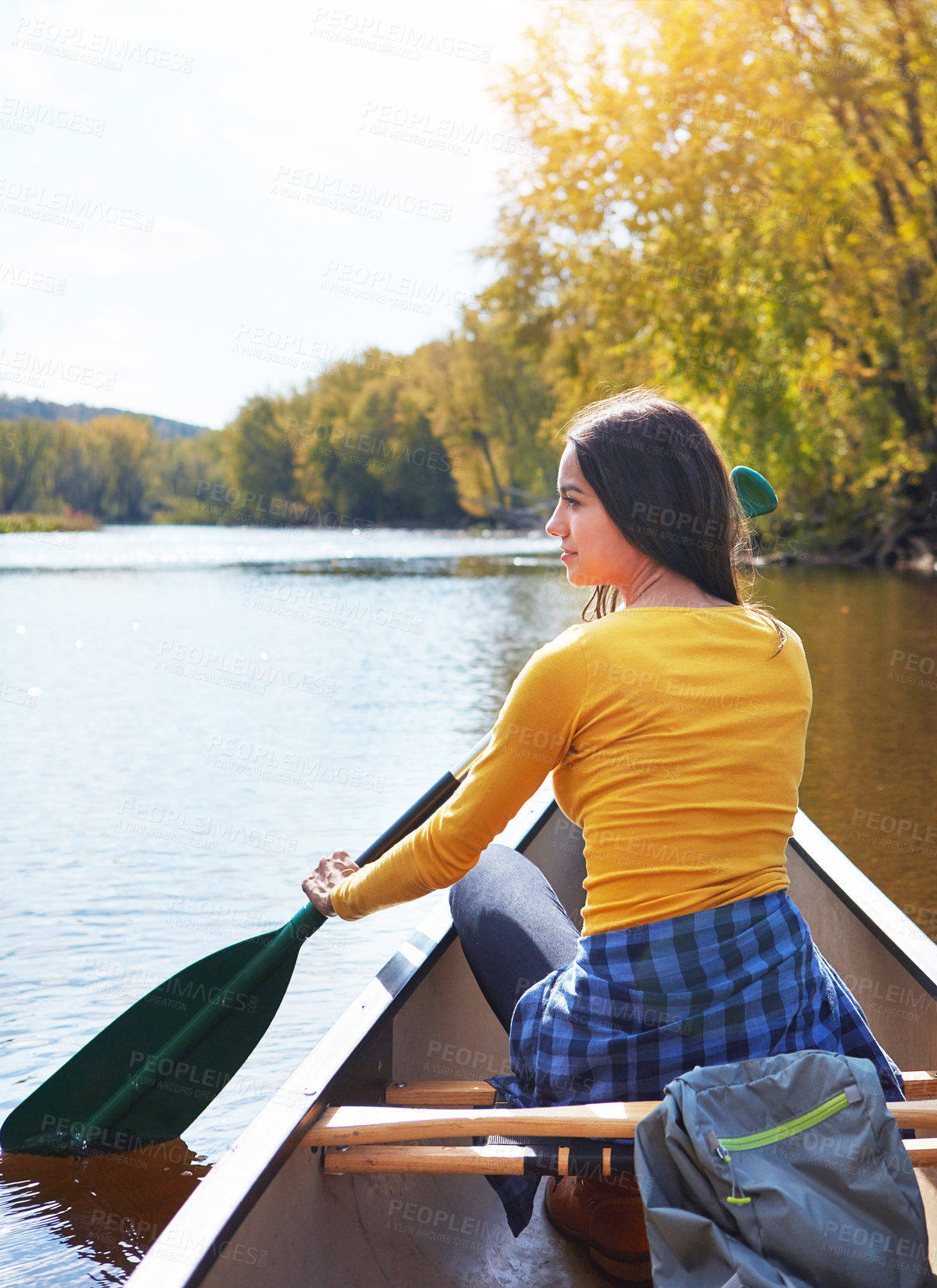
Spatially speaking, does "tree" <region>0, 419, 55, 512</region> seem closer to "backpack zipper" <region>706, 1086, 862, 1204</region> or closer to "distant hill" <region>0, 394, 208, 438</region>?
→ "distant hill" <region>0, 394, 208, 438</region>

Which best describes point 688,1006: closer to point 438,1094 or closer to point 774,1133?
point 774,1133

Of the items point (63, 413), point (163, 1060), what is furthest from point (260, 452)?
point (163, 1060)

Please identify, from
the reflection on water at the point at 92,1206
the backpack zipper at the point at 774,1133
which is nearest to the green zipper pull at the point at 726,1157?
the backpack zipper at the point at 774,1133

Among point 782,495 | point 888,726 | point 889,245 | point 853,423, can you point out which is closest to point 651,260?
point 889,245

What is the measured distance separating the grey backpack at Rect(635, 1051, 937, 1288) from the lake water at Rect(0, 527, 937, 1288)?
1.52 m

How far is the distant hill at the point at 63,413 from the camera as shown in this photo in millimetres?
58159

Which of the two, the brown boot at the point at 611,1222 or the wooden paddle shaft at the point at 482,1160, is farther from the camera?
the brown boot at the point at 611,1222

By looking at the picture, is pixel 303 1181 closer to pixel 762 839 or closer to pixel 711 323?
pixel 762 839

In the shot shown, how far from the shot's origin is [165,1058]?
255 centimetres

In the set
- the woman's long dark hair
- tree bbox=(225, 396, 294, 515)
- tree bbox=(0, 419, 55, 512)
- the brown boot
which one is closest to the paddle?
the brown boot

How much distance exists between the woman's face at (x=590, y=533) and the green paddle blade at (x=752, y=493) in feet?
0.97

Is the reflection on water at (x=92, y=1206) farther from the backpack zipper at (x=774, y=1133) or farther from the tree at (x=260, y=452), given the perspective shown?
the tree at (x=260, y=452)

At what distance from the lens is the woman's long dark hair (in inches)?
62.5

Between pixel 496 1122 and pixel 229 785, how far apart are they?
15.8 feet
